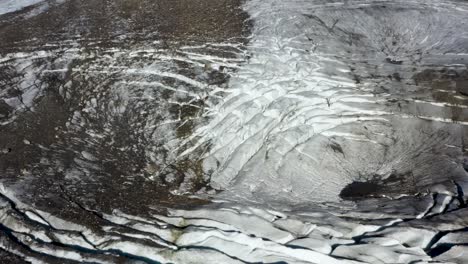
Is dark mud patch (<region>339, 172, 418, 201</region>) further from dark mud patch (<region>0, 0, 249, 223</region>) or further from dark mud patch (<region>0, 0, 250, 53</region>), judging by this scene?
dark mud patch (<region>0, 0, 250, 53</region>)

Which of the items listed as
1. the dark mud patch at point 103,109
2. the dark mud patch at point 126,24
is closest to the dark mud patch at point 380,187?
the dark mud patch at point 103,109

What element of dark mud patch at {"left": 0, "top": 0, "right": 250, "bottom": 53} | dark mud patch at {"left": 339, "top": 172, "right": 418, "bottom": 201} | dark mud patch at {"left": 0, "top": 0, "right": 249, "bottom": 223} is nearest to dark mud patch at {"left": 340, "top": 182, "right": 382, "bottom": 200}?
dark mud patch at {"left": 339, "top": 172, "right": 418, "bottom": 201}

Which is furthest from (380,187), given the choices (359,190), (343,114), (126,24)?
(126,24)

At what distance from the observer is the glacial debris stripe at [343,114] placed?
4.94 meters

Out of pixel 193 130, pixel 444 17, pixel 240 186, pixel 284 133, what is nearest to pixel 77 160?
pixel 193 130

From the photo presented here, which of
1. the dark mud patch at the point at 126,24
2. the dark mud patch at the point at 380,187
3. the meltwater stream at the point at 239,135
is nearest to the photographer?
the meltwater stream at the point at 239,135

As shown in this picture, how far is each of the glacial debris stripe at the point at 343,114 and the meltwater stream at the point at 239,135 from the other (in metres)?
0.03

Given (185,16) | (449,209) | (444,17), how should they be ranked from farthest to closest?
(185,16)
(444,17)
(449,209)

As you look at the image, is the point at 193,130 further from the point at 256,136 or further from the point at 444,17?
the point at 444,17

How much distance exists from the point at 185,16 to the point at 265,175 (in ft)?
16.5

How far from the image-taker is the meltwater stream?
3848 millimetres

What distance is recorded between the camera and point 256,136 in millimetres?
5613

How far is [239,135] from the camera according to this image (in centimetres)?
565

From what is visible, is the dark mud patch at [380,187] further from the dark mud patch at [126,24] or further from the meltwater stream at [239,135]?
the dark mud patch at [126,24]
